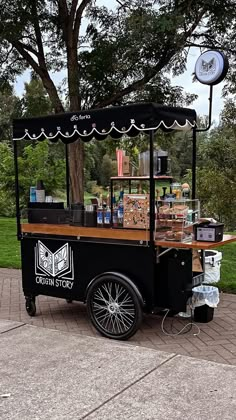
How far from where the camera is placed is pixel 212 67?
4586mm

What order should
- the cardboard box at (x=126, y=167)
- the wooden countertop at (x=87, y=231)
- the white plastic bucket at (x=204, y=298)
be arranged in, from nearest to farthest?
the wooden countertop at (x=87, y=231), the white plastic bucket at (x=204, y=298), the cardboard box at (x=126, y=167)

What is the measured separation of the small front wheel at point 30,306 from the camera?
514cm

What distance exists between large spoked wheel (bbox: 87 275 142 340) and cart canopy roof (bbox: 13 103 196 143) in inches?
54.8

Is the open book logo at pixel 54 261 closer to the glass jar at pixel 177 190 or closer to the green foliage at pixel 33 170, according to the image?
the glass jar at pixel 177 190

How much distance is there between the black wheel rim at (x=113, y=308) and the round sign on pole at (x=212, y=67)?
219 cm

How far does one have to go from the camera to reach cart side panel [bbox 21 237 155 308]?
433cm

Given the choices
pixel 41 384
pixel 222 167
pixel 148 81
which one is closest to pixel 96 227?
pixel 41 384

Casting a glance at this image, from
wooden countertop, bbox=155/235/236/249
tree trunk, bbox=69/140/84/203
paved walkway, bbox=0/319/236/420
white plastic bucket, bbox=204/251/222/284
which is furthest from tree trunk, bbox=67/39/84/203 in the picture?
paved walkway, bbox=0/319/236/420

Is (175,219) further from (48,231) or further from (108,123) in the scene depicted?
(48,231)

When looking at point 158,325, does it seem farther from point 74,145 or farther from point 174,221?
point 74,145

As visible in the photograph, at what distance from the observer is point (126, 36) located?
724 centimetres

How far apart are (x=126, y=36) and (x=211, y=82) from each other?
10.2ft

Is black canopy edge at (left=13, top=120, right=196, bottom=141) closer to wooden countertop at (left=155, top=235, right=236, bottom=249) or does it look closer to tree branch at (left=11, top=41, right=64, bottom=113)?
wooden countertop at (left=155, top=235, right=236, bottom=249)

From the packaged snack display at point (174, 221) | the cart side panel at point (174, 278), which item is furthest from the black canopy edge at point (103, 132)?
the cart side panel at point (174, 278)
